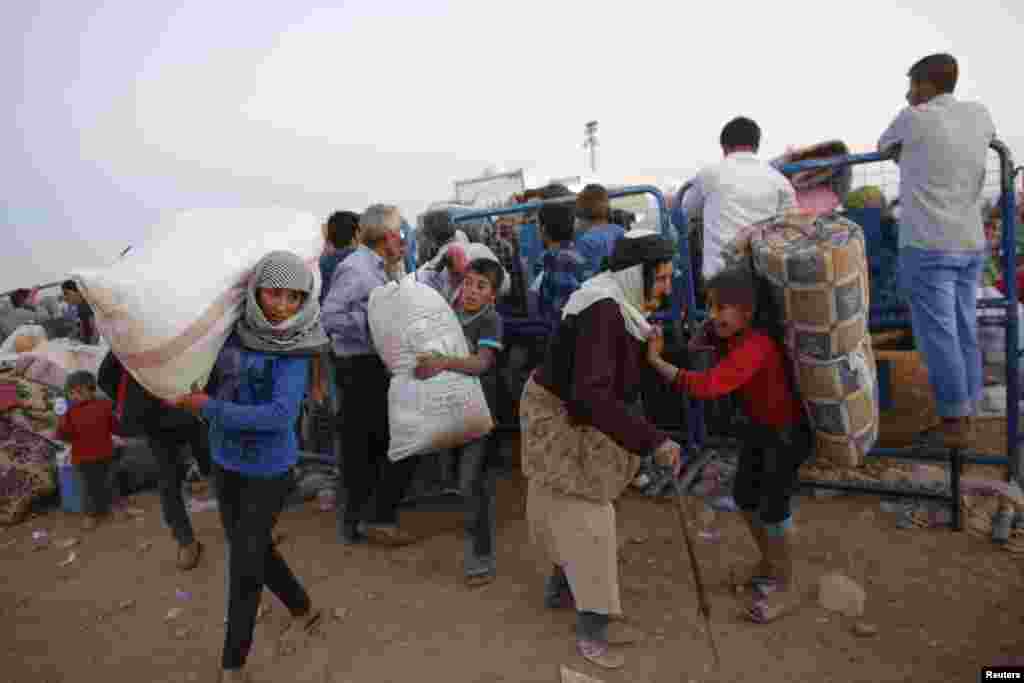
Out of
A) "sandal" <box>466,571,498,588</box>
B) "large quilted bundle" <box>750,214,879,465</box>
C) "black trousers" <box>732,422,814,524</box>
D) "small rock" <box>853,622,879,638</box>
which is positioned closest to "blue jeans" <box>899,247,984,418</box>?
"large quilted bundle" <box>750,214,879,465</box>

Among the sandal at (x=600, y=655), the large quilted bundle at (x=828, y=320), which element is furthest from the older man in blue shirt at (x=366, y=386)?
the large quilted bundle at (x=828, y=320)

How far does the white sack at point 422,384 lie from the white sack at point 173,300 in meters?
0.69

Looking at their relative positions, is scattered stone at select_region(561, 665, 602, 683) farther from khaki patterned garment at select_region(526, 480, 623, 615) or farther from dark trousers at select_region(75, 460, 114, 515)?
dark trousers at select_region(75, 460, 114, 515)

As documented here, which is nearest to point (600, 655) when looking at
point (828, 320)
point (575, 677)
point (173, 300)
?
point (575, 677)

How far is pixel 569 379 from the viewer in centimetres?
226

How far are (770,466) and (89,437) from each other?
4640mm

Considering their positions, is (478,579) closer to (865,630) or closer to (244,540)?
(244,540)

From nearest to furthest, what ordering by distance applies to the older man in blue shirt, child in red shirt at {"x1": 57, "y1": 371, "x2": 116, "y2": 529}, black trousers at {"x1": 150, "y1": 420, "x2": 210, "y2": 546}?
the older man in blue shirt, black trousers at {"x1": 150, "y1": 420, "x2": 210, "y2": 546}, child in red shirt at {"x1": 57, "y1": 371, "x2": 116, "y2": 529}

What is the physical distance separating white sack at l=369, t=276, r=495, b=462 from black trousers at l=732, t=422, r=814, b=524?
4.05ft

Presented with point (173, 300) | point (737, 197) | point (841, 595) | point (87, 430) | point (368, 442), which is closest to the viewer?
point (173, 300)

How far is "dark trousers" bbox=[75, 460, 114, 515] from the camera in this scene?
4641 millimetres

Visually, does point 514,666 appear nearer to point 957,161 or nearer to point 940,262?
point 940,262

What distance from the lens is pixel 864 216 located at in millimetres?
3465

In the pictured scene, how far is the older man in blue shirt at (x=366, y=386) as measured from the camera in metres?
3.41
